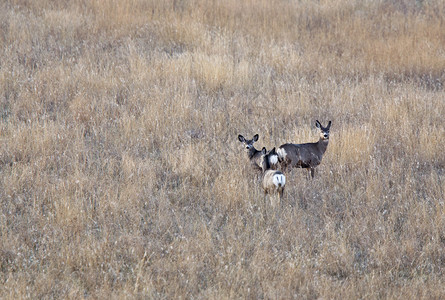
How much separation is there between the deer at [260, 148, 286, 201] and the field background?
0.72ft

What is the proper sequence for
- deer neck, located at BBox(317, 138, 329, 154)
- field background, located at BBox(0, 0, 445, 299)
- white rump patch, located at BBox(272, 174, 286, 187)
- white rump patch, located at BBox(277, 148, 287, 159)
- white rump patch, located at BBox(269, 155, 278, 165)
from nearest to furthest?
1. field background, located at BBox(0, 0, 445, 299)
2. white rump patch, located at BBox(272, 174, 286, 187)
3. white rump patch, located at BBox(269, 155, 278, 165)
4. white rump patch, located at BBox(277, 148, 287, 159)
5. deer neck, located at BBox(317, 138, 329, 154)

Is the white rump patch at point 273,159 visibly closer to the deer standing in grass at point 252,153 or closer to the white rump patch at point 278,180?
the deer standing in grass at point 252,153

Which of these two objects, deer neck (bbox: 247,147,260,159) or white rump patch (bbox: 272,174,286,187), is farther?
deer neck (bbox: 247,147,260,159)

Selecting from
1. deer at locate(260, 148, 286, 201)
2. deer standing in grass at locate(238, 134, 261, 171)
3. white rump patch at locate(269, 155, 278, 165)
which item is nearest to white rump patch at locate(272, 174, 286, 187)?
deer at locate(260, 148, 286, 201)

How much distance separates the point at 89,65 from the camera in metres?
11.3

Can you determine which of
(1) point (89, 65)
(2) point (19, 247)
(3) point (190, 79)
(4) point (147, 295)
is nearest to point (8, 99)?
(1) point (89, 65)

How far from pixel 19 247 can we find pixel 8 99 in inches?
195

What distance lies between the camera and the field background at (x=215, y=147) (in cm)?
550

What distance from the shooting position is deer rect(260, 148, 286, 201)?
6.95m

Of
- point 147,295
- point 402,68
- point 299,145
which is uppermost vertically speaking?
point 402,68

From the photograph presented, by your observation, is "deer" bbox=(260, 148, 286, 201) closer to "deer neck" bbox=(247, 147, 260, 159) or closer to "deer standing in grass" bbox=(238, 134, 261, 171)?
"deer standing in grass" bbox=(238, 134, 261, 171)

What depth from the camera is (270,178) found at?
7062mm

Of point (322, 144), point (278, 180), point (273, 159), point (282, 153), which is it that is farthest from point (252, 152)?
point (278, 180)

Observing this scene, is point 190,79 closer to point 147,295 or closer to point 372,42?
point 372,42
